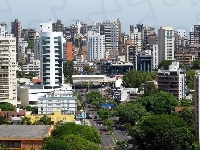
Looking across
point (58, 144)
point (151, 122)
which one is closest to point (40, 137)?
point (58, 144)

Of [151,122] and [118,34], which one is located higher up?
[118,34]

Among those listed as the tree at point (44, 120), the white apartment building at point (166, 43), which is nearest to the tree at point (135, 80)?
the white apartment building at point (166, 43)

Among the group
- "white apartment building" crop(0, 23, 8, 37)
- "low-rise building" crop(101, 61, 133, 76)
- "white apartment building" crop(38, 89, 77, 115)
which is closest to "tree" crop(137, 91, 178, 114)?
"white apartment building" crop(38, 89, 77, 115)

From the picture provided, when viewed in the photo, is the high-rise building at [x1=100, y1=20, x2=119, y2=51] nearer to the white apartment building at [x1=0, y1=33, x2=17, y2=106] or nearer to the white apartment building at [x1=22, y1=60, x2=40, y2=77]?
the white apartment building at [x1=22, y1=60, x2=40, y2=77]

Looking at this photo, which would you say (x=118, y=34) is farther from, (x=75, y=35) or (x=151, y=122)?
(x=151, y=122)

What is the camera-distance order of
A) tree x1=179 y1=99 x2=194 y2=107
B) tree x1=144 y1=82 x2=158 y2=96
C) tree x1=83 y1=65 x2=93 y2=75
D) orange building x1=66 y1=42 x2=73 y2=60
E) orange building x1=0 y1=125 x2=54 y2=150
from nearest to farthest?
orange building x1=0 y1=125 x2=54 y2=150, tree x1=179 y1=99 x2=194 y2=107, tree x1=144 y1=82 x2=158 y2=96, tree x1=83 y1=65 x2=93 y2=75, orange building x1=66 y1=42 x2=73 y2=60

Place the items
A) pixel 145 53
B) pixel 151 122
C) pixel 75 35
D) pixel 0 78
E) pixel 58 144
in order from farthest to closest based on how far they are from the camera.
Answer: pixel 75 35
pixel 145 53
pixel 0 78
pixel 151 122
pixel 58 144

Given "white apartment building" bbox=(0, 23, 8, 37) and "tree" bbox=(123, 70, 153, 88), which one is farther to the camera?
"white apartment building" bbox=(0, 23, 8, 37)
